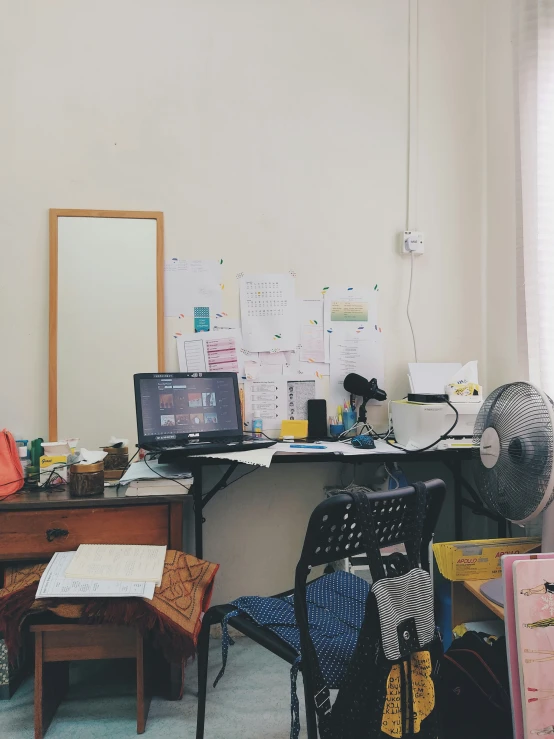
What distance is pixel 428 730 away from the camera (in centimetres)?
115

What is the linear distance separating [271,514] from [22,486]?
41.8 inches

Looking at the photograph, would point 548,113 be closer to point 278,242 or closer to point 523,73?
point 523,73

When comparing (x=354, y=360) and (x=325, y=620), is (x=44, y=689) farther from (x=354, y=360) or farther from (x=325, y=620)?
(x=354, y=360)

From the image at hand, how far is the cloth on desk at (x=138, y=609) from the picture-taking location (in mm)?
1662

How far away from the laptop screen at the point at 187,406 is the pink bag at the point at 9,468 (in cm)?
44

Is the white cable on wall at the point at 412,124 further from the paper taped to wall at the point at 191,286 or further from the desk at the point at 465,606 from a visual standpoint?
the desk at the point at 465,606

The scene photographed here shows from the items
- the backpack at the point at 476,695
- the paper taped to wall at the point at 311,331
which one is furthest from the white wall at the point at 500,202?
the backpack at the point at 476,695

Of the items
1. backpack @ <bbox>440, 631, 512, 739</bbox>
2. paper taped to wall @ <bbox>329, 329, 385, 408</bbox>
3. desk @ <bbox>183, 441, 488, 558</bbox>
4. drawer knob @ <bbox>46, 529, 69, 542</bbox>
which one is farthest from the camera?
paper taped to wall @ <bbox>329, 329, 385, 408</bbox>

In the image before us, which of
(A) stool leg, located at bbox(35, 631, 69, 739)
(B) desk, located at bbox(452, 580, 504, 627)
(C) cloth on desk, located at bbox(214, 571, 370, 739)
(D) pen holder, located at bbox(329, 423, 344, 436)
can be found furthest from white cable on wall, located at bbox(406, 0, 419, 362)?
(A) stool leg, located at bbox(35, 631, 69, 739)

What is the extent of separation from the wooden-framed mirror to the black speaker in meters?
0.68

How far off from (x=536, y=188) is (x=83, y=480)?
6.49 ft

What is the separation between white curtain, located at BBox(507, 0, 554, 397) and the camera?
2.11 metres

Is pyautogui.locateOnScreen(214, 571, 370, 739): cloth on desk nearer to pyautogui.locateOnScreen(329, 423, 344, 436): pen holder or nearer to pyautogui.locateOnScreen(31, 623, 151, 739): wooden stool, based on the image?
pyautogui.locateOnScreen(31, 623, 151, 739): wooden stool

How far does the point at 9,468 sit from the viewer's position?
1.97m
